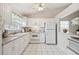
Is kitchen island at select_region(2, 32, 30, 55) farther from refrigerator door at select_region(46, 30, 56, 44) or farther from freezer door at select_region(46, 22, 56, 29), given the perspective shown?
freezer door at select_region(46, 22, 56, 29)

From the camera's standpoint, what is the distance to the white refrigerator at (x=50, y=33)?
7.80 meters

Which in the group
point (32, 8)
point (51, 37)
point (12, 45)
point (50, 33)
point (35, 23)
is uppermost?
point (32, 8)

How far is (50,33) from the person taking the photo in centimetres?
789

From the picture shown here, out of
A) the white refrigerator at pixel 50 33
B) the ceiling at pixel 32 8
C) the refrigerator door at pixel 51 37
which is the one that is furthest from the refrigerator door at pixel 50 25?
the ceiling at pixel 32 8

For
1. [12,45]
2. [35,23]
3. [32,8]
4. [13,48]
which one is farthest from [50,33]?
[12,45]

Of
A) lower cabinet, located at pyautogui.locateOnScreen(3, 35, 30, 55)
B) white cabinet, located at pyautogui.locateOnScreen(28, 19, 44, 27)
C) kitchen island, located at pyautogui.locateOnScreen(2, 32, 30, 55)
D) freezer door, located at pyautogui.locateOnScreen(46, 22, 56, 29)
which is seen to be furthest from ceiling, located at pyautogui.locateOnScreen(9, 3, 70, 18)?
white cabinet, located at pyautogui.locateOnScreen(28, 19, 44, 27)

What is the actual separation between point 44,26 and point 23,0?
5936 millimetres

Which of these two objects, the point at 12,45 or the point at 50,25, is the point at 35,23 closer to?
the point at 50,25

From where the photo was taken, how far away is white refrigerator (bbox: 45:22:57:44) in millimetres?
7800

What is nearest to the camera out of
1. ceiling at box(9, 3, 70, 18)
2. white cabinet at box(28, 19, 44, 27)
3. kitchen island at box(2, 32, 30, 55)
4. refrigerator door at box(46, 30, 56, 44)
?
kitchen island at box(2, 32, 30, 55)

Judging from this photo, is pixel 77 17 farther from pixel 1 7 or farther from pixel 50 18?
pixel 50 18

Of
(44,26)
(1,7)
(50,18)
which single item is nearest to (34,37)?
(44,26)

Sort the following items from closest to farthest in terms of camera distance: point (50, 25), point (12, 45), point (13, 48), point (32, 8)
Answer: point (12, 45), point (13, 48), point (32, 8), point (50, 25)

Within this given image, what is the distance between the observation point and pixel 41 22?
8.52 meters
